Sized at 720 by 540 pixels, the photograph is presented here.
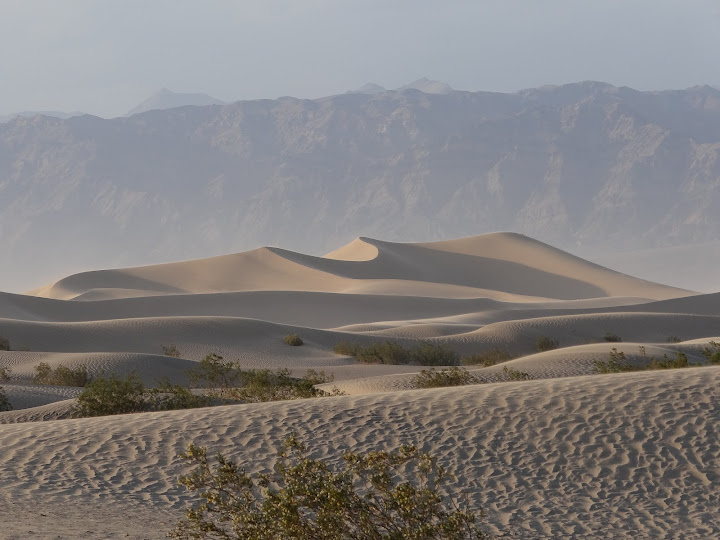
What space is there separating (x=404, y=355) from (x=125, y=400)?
13.8 metres

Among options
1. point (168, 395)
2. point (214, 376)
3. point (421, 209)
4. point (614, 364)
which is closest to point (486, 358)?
point (614, 364)

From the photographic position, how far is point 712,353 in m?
22.8

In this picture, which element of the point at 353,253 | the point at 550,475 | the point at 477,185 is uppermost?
the point at 477,185

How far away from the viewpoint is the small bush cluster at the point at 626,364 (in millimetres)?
19078

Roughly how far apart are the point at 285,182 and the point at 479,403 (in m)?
188

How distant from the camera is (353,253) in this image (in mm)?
75312

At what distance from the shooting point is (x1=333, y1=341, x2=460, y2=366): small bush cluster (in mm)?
27281

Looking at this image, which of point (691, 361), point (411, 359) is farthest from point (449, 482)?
point (411, 359)

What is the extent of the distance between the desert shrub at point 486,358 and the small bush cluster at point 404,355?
0.93 feet

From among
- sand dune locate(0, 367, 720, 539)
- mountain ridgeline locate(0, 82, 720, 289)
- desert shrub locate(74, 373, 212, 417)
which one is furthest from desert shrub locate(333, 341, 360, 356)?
mountain ridgeline locate(0, 82, 720, 289)

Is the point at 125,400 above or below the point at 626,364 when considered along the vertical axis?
above

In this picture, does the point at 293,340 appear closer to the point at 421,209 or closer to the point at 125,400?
the point at 125,400

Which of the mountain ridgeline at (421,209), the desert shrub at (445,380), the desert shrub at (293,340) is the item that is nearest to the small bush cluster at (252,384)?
the desert shrub at (445,380)

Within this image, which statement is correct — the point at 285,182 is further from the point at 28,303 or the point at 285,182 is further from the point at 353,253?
the point at 28,303
